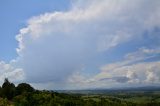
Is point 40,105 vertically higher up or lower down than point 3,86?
lower down

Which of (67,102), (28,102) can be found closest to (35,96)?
(28,102)

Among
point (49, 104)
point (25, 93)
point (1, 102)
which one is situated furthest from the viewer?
point (25, 93)

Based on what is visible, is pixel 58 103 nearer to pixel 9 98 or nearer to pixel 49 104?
pixel 49 104

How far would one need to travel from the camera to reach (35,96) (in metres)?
185

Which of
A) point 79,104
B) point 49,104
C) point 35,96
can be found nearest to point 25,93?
point 35,96

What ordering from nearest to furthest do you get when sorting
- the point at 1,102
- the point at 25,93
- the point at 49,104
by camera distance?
1. the point at 1,102
2. the point at 49,104
3. the point at 25,93

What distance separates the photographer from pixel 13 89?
650 ft

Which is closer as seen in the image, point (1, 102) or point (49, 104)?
point (1, 102)

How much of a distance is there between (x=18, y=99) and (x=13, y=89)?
21.2 meters

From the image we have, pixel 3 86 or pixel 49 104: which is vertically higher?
pixel 3 86

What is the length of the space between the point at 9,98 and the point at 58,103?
32.8m

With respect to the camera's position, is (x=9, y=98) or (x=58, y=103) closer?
(x=58, y=103)

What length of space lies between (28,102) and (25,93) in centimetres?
983

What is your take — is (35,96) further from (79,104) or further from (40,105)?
(79,104)
